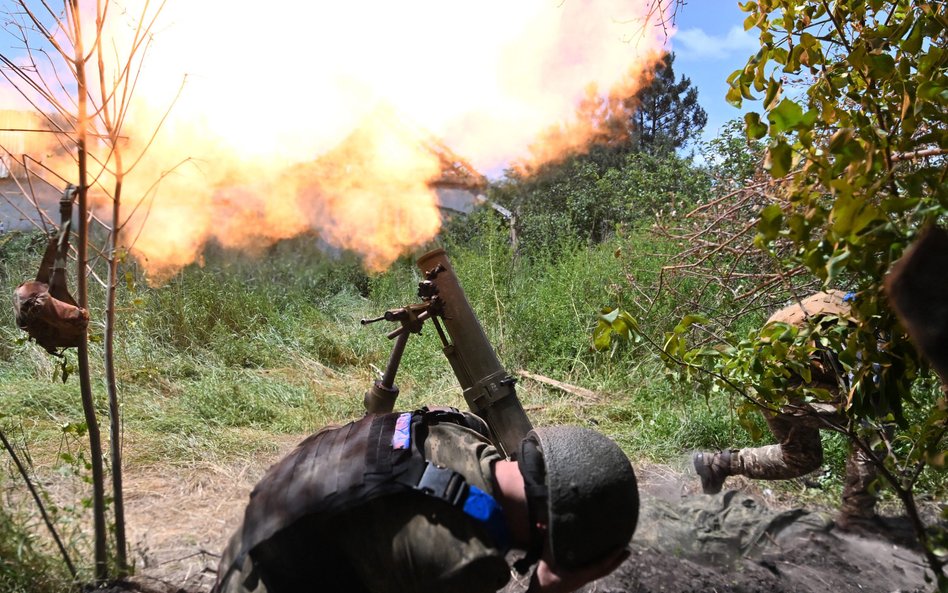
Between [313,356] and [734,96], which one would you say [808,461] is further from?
[313,356]

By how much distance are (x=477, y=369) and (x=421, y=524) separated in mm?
1476

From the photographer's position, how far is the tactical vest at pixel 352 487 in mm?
1578

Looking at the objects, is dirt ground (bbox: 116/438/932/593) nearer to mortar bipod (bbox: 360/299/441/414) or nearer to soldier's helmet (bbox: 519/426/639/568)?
mortar bipod (bbox: 360/299/441/414)

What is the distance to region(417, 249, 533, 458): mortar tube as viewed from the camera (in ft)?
9.63

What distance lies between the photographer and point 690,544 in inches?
131

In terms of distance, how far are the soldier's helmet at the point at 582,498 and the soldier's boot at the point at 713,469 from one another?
2414 millimetres

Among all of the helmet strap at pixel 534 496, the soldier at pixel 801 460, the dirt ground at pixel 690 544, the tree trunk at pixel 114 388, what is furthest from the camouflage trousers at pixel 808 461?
the tree trunk at pixel 114 388

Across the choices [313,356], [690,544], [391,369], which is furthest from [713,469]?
[313,356]

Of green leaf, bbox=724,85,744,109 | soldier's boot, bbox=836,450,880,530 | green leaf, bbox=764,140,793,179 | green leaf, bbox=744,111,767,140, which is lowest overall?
soldier's boot, bbox=836,450,880,530

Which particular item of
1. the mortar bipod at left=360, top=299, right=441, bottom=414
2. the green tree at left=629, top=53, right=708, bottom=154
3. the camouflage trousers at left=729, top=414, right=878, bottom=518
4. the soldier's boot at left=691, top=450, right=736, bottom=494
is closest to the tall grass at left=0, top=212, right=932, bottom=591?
the soldier's boot at left=691, top=450, right=736, bottom=494

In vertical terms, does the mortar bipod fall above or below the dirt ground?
above

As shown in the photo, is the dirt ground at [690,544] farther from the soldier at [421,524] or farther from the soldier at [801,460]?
the soldier at [421,524]

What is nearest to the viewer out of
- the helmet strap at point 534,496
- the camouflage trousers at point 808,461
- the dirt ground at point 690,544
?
the helmet strap at point 534,496

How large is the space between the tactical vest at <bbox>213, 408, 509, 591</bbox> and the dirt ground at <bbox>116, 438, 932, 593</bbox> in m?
1.40
